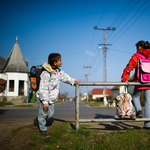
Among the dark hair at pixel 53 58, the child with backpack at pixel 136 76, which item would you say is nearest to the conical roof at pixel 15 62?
the dark hair at pixel 53 58

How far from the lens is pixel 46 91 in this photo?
3227mm

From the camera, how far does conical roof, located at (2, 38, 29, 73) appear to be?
27.5 meters

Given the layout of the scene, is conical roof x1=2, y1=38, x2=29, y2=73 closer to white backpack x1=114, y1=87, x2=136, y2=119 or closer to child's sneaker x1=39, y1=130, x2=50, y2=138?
child's sneaker x1=39, y1=130, x2=50, y2=138

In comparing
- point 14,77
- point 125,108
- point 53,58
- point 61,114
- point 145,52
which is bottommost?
point 61,114

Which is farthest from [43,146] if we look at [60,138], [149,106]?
[149,106]

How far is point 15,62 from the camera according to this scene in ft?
92.4

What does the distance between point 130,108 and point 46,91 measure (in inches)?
65.3

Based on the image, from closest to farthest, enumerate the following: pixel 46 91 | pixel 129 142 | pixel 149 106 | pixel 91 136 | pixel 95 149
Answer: pixel 95 149, pixel 129 142, pixel 91 136, pixel 46 91, pixel 149 106

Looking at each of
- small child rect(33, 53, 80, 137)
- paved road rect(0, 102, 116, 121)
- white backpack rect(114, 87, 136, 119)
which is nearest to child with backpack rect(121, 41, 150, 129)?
white backpack rect(114, 87, 136, 119)

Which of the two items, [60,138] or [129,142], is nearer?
[129,142]

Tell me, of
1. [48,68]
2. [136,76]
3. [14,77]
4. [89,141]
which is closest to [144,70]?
[136,76]

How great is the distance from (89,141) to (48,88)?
47.6 inches

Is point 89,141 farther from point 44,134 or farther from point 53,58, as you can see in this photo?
point 53,58

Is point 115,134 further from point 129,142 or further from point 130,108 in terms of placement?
point 130,108
